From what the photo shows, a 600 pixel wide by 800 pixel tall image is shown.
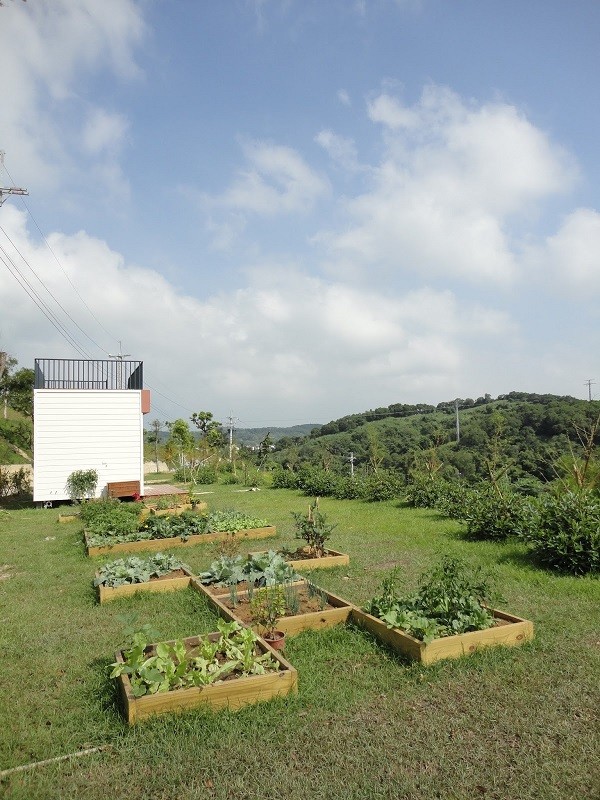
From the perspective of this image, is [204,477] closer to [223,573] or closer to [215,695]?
[223,573]

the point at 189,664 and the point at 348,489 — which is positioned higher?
the point at 348,489

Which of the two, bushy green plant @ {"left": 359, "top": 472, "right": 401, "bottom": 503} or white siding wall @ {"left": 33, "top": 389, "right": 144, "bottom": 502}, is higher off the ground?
white siding wall @ {"left": 33, "top": 389, "right": 144, "bottom": 502}

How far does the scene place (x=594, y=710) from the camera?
3.61 meters

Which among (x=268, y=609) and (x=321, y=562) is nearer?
(x=268, y=609)

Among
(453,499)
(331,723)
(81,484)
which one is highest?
(81,484)

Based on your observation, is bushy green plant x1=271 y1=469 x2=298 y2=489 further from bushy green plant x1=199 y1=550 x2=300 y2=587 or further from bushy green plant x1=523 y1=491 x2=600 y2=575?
bushy green plant x1=199 y1=550 x2=300 y2=587

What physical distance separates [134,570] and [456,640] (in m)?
4.21

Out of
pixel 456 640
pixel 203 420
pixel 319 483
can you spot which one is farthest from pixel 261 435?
pixel 456 640

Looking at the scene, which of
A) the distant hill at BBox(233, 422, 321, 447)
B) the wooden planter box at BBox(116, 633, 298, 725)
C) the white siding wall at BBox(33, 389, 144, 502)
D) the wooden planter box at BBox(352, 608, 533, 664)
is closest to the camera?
the wooden planter box at BBox(116, 633, 298, 725)

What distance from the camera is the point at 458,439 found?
41094 mm

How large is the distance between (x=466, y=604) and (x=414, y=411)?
65.2m

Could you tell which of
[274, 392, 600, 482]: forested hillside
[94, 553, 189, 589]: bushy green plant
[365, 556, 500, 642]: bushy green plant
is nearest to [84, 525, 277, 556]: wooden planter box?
[94, 553, 189, 589]: bushy green plant

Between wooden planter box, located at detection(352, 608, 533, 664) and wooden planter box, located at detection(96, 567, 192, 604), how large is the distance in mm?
2822

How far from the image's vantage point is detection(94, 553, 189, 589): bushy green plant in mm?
6766
